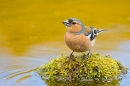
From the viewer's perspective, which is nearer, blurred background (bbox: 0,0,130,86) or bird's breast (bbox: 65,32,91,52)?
bird's breast (bbox: 65,32,91,52)

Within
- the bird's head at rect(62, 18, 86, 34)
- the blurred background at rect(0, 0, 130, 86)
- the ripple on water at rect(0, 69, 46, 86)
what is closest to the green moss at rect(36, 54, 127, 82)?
the ripple on water at rect(0, 69, 46, 86)

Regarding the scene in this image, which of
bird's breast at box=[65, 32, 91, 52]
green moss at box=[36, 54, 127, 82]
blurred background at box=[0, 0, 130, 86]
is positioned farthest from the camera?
blurred background at box=[0, 0, 130, 86]

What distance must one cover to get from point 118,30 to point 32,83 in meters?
3.95

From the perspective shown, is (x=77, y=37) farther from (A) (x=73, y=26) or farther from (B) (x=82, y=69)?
(B) (x=82, y=69)

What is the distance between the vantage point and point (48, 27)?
420 inches

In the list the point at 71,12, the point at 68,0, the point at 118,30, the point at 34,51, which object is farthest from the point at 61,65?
the point at 68,0

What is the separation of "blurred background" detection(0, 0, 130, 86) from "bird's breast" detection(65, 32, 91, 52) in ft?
3.86

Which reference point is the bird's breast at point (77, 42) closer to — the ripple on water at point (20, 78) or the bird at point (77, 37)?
the bird at point (77, 37)

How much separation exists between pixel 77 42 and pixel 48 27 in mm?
3714

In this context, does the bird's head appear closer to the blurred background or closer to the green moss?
the green moss

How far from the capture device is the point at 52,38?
9930 millimetres

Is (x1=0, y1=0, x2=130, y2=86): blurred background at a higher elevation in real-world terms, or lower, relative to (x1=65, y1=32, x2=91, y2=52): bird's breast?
higher

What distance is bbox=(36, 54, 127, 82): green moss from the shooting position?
7129 millimetres

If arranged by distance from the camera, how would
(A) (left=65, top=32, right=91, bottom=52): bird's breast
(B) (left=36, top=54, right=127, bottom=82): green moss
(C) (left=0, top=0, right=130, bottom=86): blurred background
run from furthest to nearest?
(C) (left=0, top=0, right=130, bottom=86): blurred background → (B) (left=36, top=54, right=127, bottom=82): green moss → (A) (left=65, top=32, right=91, bottom=52): bird's breast
